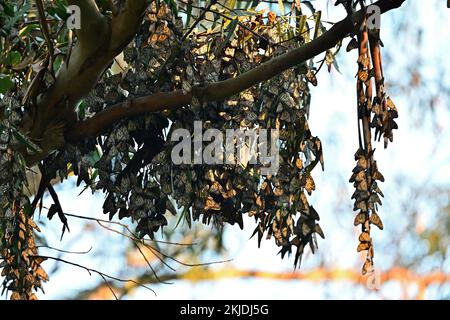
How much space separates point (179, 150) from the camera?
4.40ft

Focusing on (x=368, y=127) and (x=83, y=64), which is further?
(x=83, y=64)

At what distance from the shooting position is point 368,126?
110 cm

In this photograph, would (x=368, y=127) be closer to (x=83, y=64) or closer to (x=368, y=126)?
(x=368, y=126)

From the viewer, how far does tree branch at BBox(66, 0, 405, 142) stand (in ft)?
3.86

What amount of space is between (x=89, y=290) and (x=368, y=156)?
9.62ft

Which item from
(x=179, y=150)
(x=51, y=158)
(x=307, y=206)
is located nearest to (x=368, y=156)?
(x=307, y=206)

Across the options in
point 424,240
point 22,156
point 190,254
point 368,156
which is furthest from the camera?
point 424,240

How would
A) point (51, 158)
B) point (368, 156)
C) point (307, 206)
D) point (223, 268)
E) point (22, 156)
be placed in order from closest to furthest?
1. point (368, 156)
2. point (307, 206)
3. point (22, 156)
4. point (51, 158)
5. point (223, 268)

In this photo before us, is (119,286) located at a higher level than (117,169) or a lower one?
higher

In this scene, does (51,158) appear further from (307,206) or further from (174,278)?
(174,278)

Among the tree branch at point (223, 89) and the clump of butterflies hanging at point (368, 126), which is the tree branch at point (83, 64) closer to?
the tree branch at point (223, 89)

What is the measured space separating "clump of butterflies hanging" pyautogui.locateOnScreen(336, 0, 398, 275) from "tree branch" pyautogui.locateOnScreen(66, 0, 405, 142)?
1.2 inches
